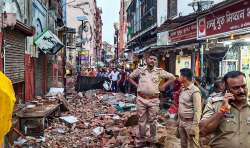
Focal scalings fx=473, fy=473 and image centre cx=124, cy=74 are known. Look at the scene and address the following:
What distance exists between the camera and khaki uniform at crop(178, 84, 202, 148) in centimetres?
750

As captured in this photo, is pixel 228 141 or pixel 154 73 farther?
pixel 154 73

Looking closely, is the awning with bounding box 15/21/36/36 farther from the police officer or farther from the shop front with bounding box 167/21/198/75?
the police officer

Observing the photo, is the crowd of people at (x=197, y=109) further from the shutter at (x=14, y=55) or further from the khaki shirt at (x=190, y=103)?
the shutter at (x=14, y=55)

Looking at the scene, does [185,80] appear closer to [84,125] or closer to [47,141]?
[47,141]

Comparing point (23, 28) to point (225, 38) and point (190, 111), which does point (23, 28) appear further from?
point (190, 111)

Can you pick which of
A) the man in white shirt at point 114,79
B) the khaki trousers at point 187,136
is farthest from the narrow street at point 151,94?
the man in white shirt at point 114,79

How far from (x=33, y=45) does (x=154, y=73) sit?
9.03m

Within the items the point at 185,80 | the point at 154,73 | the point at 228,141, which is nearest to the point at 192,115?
the point at 185,80

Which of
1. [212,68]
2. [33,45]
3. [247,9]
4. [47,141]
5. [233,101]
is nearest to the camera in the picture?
[233,101]

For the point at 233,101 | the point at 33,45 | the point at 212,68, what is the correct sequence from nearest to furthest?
the point at 233,101
the point at 212,68
the point at 33,45

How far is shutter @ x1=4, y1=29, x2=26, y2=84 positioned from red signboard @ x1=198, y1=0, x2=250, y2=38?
6164 millimetres

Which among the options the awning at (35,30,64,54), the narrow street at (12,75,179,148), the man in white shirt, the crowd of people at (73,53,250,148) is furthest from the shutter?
the man in white shirt

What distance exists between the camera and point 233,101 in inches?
164

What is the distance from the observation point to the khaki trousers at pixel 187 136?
759cm
